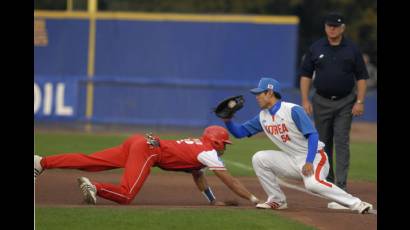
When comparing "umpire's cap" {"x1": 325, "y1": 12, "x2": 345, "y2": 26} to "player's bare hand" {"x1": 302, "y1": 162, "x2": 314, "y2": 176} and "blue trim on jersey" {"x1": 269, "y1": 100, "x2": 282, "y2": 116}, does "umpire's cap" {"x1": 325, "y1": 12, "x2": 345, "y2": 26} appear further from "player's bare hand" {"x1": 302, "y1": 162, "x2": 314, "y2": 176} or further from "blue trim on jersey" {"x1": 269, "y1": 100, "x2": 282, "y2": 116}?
"player's bare hand" {"x1": 302, "y1": 162, "x2": 314, "y2": 176}

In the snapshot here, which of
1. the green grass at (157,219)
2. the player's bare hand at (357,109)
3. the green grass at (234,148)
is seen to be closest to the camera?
the green grass at (157,219)

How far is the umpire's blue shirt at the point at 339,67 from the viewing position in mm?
10883

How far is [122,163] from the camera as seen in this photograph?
961 cm

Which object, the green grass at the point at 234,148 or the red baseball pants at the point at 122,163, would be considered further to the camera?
the green grass at the point at 234,148

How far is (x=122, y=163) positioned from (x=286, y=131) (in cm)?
178

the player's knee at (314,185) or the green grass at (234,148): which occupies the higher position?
the player's knee at (314,185)

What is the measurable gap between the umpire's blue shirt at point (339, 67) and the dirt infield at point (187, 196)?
135 centimetres

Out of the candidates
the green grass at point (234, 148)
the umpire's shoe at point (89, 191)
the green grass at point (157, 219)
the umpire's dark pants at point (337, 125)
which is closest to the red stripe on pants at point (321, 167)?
the green grass at point (157, 219)

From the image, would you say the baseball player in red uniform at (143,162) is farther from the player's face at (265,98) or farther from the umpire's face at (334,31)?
the umpire's face at (334,31)

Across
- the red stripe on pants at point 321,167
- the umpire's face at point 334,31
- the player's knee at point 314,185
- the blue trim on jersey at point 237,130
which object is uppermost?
the umpire's face at point 334,31

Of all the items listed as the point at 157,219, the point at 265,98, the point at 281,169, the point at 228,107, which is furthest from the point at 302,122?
the point at 157,219
